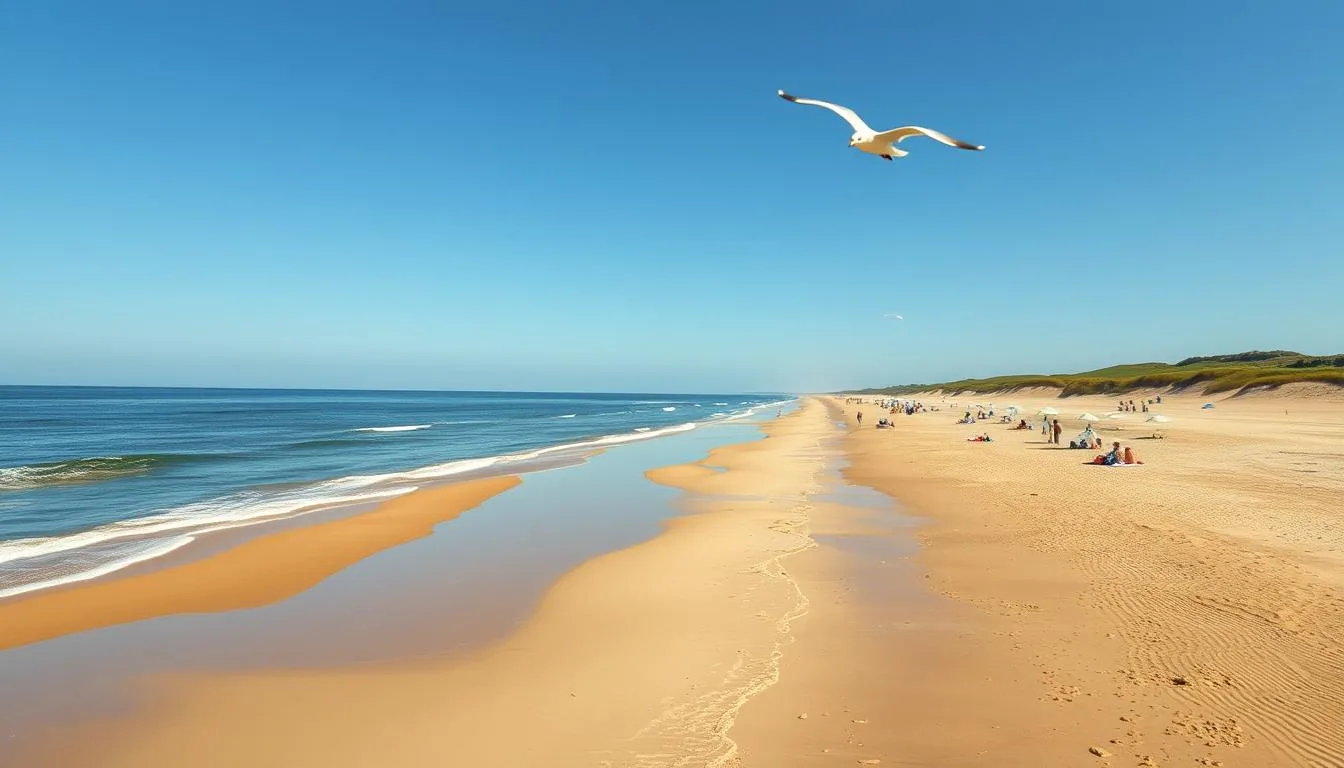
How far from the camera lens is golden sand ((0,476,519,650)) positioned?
9102 millimetres

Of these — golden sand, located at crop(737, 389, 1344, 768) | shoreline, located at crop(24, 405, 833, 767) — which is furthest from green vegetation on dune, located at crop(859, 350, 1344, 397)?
shoreline, located at crop(24, 405, 833, 767)

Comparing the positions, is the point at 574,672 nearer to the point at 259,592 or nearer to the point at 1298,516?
the point at 259,592

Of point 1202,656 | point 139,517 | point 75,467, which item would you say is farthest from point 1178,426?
point 75,467

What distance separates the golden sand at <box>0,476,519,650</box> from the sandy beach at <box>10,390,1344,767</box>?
3416 millimetres

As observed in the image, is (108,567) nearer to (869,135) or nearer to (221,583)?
(221,583)

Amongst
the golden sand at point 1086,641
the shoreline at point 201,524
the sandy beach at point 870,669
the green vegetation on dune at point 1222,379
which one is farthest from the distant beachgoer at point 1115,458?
the green vegetation on dune at point 1222,379

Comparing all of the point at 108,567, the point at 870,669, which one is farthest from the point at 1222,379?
the point at 108,567

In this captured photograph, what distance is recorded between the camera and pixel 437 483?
22594mm

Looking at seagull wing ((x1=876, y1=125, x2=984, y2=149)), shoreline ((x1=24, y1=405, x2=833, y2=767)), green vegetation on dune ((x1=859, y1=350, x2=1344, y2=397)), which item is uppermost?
seagull wing ((x1=876, y1=125, x2=984, y2=149))

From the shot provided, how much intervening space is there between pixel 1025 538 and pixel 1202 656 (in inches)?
233

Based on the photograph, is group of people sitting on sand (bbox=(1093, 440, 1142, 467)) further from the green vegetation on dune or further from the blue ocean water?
the green vegetation on dune

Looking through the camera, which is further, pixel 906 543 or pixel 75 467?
pixel 75 467

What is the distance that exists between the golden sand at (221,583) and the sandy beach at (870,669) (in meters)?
3.42

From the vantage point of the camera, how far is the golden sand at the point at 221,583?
910cm
